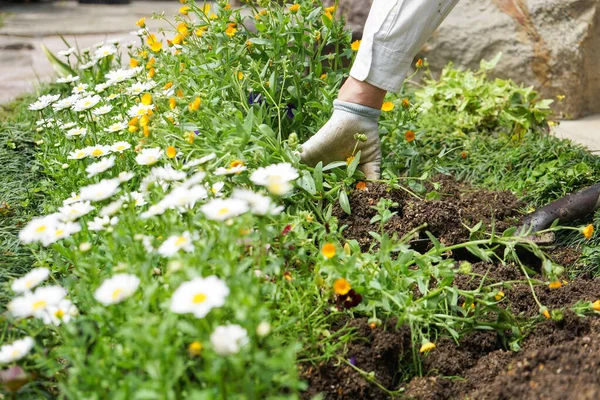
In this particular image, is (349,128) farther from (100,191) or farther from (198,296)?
(198,296)

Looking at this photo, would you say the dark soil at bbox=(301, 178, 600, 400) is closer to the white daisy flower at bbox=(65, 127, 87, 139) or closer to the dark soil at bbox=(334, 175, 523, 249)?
the dark soil at bbox=(334, 175, 523, 249)

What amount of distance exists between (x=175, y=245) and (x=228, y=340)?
0.34 metres

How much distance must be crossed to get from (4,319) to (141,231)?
382mm

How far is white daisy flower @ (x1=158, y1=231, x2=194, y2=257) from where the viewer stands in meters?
1.39

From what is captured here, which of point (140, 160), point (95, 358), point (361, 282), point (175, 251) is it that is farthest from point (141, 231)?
point (361, 282)

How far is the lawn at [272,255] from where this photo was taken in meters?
1.34

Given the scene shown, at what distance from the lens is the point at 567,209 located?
2.48 meters

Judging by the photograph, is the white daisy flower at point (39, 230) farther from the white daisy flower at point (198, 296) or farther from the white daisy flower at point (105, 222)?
the white daisy flower at point (198, 296)

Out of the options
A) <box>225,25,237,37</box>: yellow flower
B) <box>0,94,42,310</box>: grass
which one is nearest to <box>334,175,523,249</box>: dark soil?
<box>225,25,237,37</box>: yellow flower

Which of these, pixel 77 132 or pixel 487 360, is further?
pixel 77 132

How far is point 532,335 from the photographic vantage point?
1.93 meters

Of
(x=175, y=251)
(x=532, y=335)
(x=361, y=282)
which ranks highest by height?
(x=175, y=251)

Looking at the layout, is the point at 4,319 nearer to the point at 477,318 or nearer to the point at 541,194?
the point at 477,318

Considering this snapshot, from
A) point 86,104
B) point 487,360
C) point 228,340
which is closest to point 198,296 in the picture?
point 228,340
